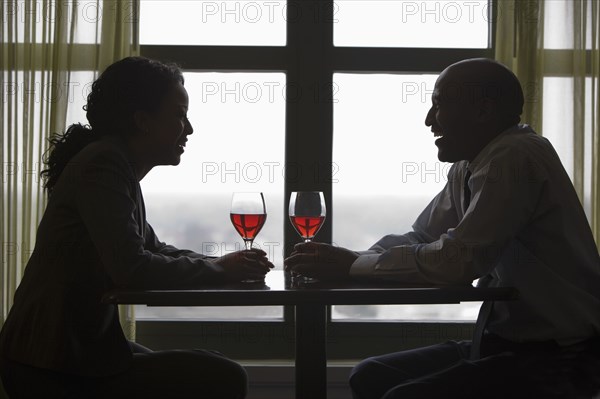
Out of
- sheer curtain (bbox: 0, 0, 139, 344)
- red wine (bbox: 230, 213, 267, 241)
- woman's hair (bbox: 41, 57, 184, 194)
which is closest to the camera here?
red wine (bbox: 230, 213, 267, 241)

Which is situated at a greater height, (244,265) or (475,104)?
(475,104)

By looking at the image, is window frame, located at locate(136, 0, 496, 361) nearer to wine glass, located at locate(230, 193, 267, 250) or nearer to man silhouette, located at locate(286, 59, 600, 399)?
man silhouette, located at locate(286, 59, 600, 399)

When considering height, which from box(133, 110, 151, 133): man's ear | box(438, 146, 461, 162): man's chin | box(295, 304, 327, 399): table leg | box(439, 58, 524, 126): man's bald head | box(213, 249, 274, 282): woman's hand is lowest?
box(295, 304, 327, 399): table leg

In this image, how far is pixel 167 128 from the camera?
A: 2.05 meters

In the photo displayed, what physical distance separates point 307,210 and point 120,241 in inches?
19.8

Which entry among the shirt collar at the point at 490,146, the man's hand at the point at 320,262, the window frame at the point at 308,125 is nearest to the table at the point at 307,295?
the man's hand at the point at 320,262

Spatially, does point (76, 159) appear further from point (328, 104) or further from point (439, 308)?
point (439, 308)

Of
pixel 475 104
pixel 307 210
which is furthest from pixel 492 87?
pixel 307 210

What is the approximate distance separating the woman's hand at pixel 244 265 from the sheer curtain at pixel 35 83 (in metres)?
1.39

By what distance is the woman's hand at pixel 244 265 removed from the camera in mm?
1754

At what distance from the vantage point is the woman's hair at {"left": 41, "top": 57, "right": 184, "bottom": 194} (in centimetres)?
197

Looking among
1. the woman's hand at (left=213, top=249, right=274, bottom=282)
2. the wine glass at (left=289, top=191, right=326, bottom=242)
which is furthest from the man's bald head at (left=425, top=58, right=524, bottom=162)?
the woman's hand at (left=213, top=249, right=274, bottom=282)

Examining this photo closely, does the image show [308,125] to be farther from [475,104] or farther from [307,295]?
[307,295]

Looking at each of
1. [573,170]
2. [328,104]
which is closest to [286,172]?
[328,104]
